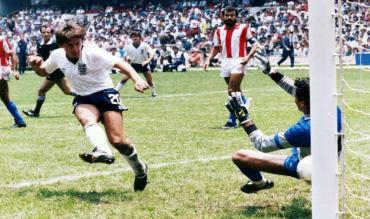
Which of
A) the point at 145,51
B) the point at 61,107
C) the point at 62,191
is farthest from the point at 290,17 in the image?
the point at 62,191

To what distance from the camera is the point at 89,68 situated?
7.07m

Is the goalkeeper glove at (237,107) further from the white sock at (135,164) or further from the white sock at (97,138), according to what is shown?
the white sock at (135,164)

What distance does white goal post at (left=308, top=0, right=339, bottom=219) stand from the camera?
3.99 meters

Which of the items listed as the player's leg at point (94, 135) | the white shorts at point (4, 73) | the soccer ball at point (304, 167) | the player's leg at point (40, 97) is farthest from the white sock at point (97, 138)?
the player's leg at point (40, 97)

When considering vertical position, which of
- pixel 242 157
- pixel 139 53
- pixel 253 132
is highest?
pixel 253 132

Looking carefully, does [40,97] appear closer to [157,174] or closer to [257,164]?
[157,174]

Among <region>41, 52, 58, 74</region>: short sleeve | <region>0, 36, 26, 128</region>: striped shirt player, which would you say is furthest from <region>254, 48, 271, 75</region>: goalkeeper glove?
<region>0, 36, 26, 128</region>: striped shirt player

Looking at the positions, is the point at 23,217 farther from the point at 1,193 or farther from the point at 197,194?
the point at 197,194

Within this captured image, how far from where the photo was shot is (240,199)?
639cm

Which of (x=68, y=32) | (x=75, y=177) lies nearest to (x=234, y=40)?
(x=75, y=177)

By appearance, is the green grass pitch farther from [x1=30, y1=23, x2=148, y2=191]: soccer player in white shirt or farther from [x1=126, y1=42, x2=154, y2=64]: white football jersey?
[x1=126, y1=42, x2=154, y2=64]: white football jersey

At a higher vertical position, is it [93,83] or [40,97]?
[93,83]

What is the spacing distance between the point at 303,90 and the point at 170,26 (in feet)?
152

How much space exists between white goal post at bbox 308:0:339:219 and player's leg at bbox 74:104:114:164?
2.42 metres
